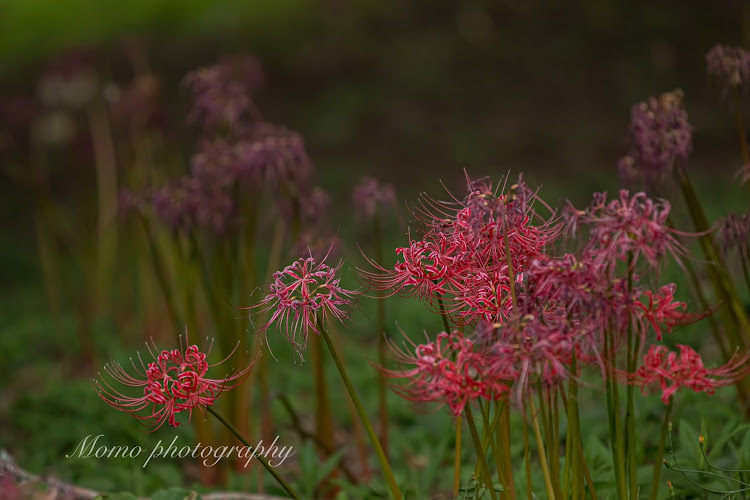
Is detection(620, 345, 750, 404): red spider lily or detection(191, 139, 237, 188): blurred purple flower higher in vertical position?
detection(191, 139, 237, 188): blurred purple flower

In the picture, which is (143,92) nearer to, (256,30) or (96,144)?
(96,144)

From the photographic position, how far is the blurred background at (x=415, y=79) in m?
7.10

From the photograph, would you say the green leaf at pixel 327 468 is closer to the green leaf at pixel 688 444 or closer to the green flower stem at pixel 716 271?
the green leaf at pixel 688 444

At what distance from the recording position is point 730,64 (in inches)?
81.6

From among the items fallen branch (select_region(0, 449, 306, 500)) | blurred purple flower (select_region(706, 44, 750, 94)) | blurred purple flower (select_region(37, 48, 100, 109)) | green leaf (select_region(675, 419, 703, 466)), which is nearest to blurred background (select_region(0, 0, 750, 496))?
blurred purple flower (select_region(37, 48, 100, 109))

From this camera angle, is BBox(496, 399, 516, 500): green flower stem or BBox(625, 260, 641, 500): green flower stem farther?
BBox(496, 399, 516, 500): green flower stem

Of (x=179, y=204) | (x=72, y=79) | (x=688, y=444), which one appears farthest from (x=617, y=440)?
(x=72, y=79)

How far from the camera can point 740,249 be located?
6.20 feet

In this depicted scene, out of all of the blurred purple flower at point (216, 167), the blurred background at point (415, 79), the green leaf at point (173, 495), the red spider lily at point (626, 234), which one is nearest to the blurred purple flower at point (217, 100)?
the blurred purple flower at point (216, 167)

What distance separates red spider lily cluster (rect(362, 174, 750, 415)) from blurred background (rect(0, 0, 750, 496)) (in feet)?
16.4

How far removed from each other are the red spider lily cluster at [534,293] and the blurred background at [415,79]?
4997 mm

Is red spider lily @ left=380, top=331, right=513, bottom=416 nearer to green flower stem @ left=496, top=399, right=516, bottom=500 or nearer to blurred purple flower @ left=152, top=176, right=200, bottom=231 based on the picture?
green flower stem @ left=496, top=399, right=516, bottom=500

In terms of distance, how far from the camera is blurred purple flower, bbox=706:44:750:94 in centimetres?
207

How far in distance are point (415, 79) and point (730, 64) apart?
5837 millimetres
